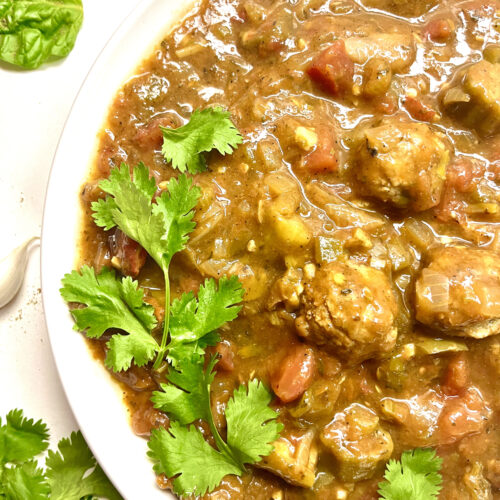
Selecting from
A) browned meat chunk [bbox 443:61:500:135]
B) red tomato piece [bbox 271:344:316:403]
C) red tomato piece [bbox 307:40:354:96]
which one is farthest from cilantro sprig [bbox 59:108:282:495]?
browned meat chunk [bbox 443:61:500:135]

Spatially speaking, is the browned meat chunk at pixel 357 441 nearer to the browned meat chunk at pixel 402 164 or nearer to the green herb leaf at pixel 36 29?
the browned meat chunk at pixel 402 164

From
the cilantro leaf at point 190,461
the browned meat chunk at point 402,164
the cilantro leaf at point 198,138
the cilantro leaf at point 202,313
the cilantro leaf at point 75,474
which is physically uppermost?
the cilantro leaf at point 198,138

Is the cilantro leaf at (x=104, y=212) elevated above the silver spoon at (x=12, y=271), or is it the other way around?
the cilantro leaf at (x=104, y=212)

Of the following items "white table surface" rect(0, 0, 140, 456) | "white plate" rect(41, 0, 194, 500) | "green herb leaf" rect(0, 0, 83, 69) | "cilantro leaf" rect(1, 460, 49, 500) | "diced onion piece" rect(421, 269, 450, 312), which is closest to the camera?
"diced onion piece" rect(421, 269, 450, 312)

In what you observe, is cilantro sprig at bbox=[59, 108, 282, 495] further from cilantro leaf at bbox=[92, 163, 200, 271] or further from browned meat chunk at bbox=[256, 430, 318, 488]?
browned meat chunk at bbox=[256, 430, 318, 488]

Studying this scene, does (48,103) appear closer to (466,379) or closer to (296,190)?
(296,190)

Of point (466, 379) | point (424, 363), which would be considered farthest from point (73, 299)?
point (466, 379)

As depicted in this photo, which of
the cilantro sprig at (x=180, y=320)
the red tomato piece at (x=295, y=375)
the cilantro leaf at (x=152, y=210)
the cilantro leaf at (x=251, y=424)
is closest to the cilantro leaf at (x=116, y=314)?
the cilantro sprig at (x=180, y=320)
